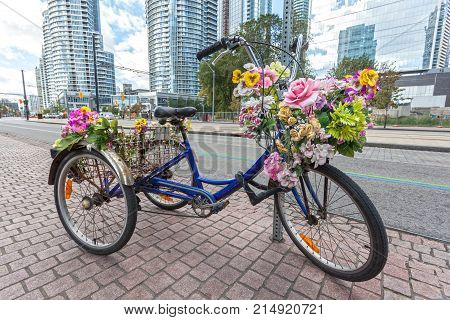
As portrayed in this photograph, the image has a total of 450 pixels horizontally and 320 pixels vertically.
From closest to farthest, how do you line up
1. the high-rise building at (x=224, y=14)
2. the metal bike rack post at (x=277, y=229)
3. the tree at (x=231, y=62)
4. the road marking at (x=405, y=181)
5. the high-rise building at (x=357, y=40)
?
the metal bike rack post at (x=277, y=229) < the road marking at (x=405, y=181) < the tree at (x=231, y=62) < the high-rise building at (x=357, y=40) < the high-rise building at (x=224, y=14)

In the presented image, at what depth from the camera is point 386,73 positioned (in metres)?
24.6

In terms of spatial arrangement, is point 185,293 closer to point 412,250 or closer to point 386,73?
point 412,250

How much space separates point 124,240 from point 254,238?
4.06 ft

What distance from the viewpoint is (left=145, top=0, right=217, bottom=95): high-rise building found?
58.0ft

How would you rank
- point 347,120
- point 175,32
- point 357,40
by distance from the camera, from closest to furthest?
point 347,120, point 175,32, point 357,40

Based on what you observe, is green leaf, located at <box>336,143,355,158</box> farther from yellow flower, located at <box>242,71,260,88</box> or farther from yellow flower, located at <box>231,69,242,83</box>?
yellow flower, located at <box>231,69,242,83</box>

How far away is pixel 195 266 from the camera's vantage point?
211 cm

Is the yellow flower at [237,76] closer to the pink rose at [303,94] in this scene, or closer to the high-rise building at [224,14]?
the pink rose at [303,94]

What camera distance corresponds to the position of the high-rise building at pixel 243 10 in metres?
27.6

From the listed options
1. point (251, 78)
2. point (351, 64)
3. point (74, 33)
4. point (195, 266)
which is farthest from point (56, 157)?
point (351, 64)

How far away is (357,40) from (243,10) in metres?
16.5

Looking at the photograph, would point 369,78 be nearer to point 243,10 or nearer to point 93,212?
point 93,212

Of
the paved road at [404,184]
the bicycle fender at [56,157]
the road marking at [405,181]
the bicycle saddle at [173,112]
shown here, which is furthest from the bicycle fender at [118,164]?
the road marking at [405,181]

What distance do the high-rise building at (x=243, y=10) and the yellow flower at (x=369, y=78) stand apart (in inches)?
1112
